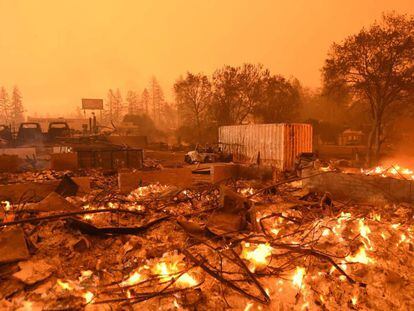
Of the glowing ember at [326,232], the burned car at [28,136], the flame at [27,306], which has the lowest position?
the glowing ember at [326,232]

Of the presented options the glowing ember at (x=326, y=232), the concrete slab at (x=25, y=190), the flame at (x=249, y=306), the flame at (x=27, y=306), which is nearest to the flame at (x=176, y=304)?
the flame at (x=249, y=306)

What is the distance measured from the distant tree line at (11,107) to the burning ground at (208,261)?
8347cm

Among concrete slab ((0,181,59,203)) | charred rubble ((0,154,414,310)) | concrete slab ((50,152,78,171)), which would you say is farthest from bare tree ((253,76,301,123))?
charred rubble ((0,154,414,310))

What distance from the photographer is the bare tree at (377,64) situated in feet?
62.1

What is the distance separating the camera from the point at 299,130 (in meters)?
18.1

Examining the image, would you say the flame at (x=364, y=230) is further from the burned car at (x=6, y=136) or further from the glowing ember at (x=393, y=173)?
the burned car at (x=6, y=136)

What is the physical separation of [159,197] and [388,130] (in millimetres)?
30754

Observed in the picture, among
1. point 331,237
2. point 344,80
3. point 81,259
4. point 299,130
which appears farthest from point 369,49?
point 81,259

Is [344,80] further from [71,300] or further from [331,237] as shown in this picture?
[71,300]

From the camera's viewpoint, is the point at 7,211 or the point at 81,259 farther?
the point at 7,211

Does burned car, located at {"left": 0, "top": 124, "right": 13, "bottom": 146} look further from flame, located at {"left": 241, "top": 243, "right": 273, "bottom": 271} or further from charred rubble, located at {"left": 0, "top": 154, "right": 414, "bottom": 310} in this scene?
flame, located at {"left": 241, "top": 243, "right": 273, "bottom": 271}

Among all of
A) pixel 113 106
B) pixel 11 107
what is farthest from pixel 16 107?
pixel 113 106

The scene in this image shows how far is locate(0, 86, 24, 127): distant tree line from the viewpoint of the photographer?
74438mm

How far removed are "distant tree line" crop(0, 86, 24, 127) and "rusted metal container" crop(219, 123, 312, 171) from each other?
2875 inches
